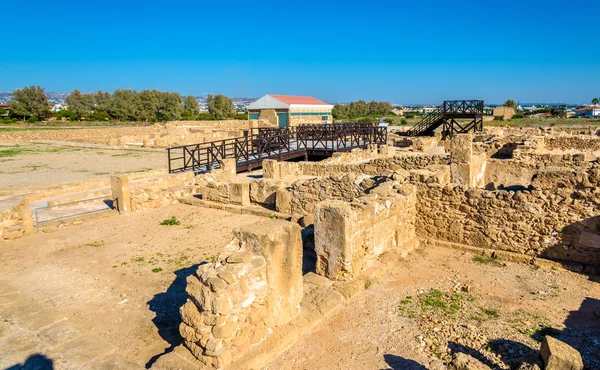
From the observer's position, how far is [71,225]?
10.6 m

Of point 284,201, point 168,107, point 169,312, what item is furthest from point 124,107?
point 169,312

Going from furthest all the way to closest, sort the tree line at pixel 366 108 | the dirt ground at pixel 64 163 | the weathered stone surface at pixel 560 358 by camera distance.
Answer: the tree line at pixel 366 108
the dirt ground at pixel 64 163
the weathered stone surface at pixel 560 358

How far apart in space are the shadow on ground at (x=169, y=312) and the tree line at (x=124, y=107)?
6151cm

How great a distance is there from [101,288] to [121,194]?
17.7 feet

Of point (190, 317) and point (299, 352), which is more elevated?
point (190, 317)

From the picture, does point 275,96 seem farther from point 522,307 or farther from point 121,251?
point 522,307

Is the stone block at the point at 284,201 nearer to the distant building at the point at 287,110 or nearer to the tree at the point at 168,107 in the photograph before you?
the distant building at the point at 287,110

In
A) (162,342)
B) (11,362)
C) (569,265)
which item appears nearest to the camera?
(11,362)

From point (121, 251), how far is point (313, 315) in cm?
504

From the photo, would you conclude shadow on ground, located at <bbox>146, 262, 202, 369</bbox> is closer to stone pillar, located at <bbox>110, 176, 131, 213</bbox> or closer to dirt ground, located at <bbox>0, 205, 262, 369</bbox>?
dirt ground, located at <bbox>0, 205, 262, 369</bbox>

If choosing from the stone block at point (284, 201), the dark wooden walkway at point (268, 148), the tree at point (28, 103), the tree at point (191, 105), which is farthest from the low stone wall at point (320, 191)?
the tree at point (191, 105)

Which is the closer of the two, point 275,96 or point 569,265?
point 569,265

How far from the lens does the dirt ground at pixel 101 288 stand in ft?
16.1

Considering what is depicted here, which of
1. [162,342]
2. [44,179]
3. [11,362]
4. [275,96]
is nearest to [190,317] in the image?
[162,342]
